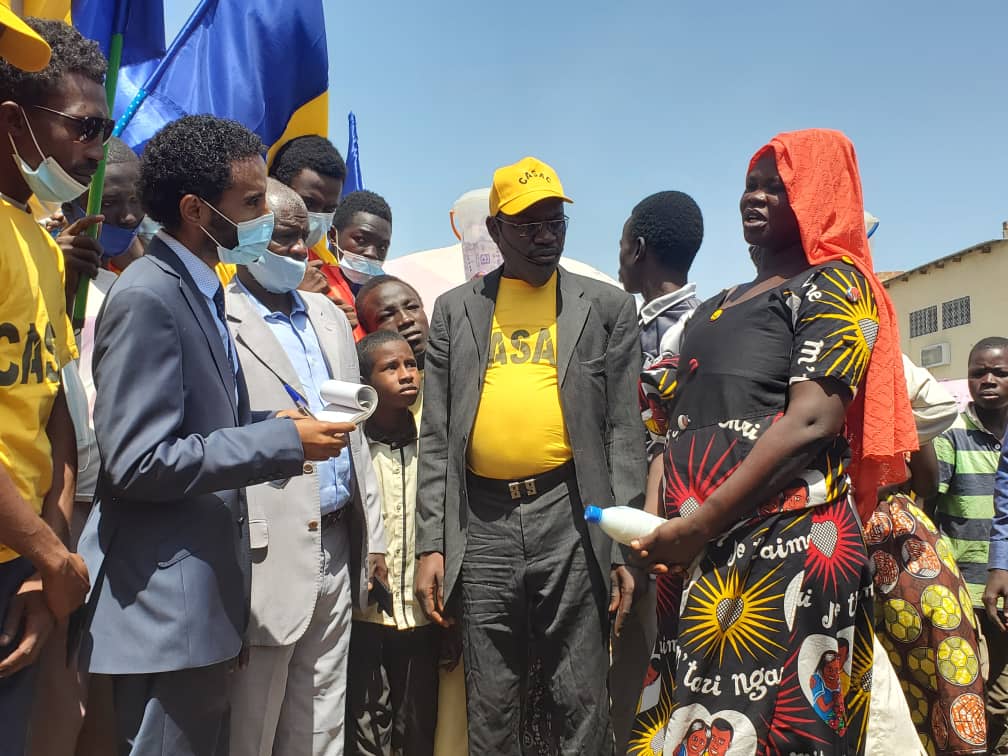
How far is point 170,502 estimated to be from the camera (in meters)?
2.44

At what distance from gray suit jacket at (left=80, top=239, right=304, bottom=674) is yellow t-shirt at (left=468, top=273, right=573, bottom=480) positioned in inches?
51.3

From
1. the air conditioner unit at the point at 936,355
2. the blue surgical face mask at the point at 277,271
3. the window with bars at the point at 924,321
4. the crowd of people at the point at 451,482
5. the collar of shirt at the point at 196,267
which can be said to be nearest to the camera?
the crowd of people at the point at 451,482

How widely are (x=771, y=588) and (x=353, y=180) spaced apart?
24.2 ft

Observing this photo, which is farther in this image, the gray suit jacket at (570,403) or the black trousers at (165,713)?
the gray suit jacket at (570,403)

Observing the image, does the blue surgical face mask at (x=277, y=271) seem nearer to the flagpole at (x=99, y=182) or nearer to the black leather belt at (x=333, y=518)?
the flagpole at (x=99, y=182)

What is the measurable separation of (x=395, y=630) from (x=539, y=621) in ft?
2.23

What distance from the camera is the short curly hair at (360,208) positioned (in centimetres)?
573

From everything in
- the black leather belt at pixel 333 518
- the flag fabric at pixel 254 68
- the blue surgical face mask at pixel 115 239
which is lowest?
the black leather belt at pixel 333 518

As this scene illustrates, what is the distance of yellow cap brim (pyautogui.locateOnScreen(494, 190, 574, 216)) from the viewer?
3.86 m

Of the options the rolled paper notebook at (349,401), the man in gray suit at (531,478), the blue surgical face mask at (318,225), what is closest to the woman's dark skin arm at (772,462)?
the man in gray suit at (531,478)

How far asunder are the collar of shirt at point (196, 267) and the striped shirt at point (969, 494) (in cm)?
466

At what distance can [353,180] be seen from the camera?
9.23 m

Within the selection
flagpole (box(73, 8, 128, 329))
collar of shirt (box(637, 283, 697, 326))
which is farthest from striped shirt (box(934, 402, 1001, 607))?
flagpole (box(73, 8, 128, 329))

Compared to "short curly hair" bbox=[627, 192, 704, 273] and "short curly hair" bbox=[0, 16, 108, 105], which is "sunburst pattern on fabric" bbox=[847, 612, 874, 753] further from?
"short curly hair" bbox=[0, 16, 108, 105]
